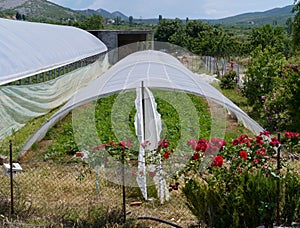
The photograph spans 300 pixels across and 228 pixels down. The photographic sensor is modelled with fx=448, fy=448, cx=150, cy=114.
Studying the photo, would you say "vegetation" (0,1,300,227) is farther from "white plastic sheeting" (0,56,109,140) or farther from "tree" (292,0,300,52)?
"white plastic sheeting" (0,56,109,140)

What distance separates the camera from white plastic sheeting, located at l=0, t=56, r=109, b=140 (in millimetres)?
8789

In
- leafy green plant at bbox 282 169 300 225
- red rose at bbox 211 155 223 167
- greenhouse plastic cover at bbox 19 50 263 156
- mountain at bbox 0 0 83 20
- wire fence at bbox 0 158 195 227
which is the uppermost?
mountain at bbox 0 0 83 20

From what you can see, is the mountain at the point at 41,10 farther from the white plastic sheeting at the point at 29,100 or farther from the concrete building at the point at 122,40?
the white plastic sheeting at the point at 29,100

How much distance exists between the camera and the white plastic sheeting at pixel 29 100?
28.8 ft

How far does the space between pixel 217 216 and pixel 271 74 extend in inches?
281

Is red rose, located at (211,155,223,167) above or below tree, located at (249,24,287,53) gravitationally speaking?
below

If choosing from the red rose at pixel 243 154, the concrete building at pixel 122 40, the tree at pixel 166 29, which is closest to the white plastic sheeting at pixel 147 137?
the red rose at pixel 243 154

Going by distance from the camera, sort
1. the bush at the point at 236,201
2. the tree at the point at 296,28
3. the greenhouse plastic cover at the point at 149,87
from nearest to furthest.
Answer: the bush at the point at 236,201
the greenhouse plastic cover at the point at 149,87
the tree at the point at 296,28

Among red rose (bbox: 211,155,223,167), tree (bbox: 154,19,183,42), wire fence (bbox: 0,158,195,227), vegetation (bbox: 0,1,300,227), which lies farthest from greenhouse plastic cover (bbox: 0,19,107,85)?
tree (bbox: 154,19,183,42)

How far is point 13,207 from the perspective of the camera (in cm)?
485

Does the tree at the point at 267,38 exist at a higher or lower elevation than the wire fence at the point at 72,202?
higher

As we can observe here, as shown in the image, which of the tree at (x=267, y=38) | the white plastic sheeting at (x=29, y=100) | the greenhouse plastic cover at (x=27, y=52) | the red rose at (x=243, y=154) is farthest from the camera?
the tree at (x=267, y=38)

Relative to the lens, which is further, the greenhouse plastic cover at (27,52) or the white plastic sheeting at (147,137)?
the greenhouse plastic cover at (27,52)

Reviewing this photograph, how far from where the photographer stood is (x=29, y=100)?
10.1 m
